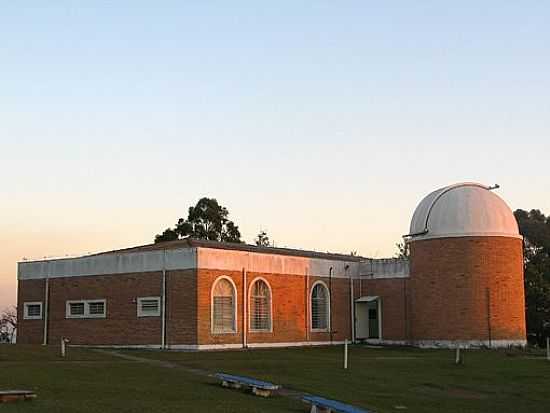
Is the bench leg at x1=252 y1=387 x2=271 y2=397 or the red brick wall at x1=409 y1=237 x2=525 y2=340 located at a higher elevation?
the red brick wall at x1=409 y1=237 x2=525 y2=340

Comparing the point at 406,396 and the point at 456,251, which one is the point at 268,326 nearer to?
the point at 456,251

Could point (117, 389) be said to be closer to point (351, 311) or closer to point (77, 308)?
point (77, 308)

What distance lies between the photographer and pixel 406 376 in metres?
29.4

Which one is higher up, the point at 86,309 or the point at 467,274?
the point at 467,274

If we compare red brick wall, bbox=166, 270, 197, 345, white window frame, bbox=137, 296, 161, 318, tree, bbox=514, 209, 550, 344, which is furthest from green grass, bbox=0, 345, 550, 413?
tree, bbox=514, 209, 550, 344

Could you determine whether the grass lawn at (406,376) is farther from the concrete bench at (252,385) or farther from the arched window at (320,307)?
the arched window at (320,307)

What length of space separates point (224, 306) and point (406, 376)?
14.5 meters

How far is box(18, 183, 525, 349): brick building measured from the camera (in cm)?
4128

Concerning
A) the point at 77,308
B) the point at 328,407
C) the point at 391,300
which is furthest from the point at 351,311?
the point at 328,407

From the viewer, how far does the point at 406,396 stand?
24.0 meters

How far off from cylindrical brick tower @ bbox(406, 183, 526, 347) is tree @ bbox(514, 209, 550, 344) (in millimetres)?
13357

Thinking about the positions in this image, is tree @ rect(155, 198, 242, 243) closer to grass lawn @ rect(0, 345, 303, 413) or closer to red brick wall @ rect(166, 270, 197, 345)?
red brick wall @ rect(166, 270, 197, 345)

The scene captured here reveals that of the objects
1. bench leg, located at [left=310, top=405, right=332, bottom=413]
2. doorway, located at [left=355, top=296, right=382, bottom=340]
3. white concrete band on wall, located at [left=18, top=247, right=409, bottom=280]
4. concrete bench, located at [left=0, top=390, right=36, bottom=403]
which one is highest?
white concrete band on wall, located at [left=18, top=247, right=409, bottom=280]

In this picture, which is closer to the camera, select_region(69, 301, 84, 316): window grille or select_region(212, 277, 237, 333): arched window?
select_region(212, 277, 237, 333): arched window
